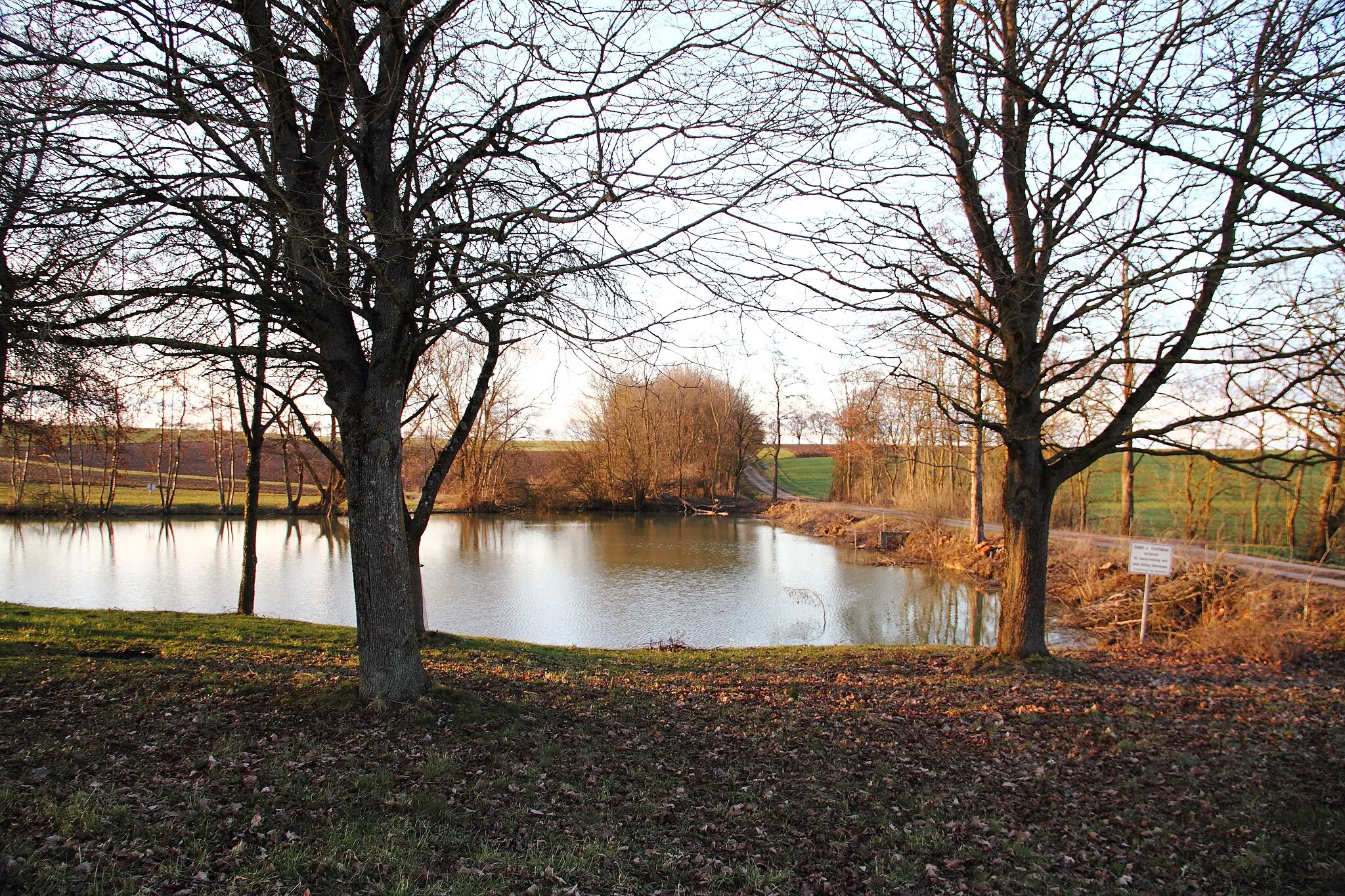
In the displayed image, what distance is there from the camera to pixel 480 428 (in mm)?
33938

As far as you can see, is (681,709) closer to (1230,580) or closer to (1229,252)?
(1229,252)

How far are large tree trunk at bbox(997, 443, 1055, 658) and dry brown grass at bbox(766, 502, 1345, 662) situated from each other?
3623mm

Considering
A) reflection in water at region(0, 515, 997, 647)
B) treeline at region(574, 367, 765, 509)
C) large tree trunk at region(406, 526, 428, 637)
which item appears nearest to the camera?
large tree trunk at region(406, 526, 428, 637)

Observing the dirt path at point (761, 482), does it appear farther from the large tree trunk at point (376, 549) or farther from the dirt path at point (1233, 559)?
the large tree trunk at point (376, 549)

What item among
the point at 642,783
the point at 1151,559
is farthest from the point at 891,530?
the point at 642,783

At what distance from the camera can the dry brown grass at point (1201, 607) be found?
9.33 m

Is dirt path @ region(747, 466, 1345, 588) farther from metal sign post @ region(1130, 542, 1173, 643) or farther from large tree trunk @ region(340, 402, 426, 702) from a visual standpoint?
large tree trunk @ region(340, 402, 426, 702)

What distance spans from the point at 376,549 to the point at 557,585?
1238 centimetres

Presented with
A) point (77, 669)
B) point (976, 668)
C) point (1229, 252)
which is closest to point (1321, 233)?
point (1229, 252)

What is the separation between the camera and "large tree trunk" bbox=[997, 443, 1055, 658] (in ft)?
24.5

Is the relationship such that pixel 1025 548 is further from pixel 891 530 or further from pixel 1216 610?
pixel 891 530

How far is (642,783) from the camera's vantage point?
447cm

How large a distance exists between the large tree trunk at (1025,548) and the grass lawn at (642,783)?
71 centimetres

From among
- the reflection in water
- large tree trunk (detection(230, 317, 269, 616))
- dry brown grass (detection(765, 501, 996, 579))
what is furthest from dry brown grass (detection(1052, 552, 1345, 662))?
large tree trunk (detection(230, 317, 269, 616))
